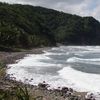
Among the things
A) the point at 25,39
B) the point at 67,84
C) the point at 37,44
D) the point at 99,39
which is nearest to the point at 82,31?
the point at 99,39

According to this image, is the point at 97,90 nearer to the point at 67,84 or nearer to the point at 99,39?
the point at 67,84

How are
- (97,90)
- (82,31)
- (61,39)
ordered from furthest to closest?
(82,31), (61,39), (97,90)

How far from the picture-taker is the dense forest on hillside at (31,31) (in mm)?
67213

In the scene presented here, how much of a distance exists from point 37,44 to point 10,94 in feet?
263

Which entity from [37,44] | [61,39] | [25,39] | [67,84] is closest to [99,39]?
[61,39]

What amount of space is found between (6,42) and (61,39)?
352ft

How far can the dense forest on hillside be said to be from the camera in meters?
67.2

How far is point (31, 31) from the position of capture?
106 meters

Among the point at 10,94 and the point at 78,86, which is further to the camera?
the point at 78,86

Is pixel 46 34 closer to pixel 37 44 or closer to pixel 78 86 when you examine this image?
pixel 37 44

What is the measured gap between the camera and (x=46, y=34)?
5079 inches

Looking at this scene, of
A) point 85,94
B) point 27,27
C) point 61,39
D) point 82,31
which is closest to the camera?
point 85,94

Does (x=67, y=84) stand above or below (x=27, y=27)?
below

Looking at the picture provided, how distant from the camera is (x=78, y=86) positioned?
20922 millimetres
